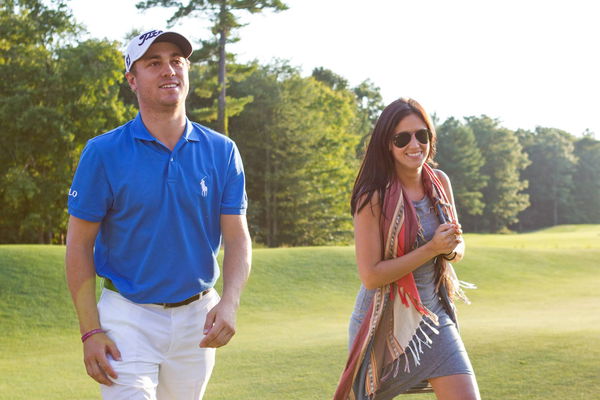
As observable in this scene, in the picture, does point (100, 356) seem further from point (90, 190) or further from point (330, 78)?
point (330, 78)

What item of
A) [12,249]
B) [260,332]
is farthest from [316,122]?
[260,332]

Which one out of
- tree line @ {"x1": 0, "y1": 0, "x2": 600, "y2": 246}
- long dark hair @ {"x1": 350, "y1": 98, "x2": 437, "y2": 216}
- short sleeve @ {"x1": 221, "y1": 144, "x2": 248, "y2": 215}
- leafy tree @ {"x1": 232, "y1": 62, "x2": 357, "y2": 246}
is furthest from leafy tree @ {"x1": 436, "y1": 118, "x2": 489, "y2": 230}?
short sleeve @ {"x1": 221, "y1": 144, "x2": 248, "y2": 215}

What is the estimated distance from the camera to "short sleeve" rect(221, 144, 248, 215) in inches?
121

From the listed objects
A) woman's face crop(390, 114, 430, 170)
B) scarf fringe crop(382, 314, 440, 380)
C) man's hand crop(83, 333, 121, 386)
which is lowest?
scarf fringe crop(382, 314, 440, 380)

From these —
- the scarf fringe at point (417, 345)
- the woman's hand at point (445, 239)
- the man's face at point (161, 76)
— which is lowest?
the scarf fringe at point (417, 345)

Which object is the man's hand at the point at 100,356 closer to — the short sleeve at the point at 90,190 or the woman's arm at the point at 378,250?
the short sleeve at the point at 90,190

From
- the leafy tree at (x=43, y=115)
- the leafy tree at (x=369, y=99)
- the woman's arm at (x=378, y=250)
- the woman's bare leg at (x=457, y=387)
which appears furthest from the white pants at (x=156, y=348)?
the leafy tree at (x=369, y=99)

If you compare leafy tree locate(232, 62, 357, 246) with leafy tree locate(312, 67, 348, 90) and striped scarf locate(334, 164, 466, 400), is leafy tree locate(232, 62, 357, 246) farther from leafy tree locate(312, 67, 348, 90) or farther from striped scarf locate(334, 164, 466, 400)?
striped scarf locate(334, 164, 466, 400)

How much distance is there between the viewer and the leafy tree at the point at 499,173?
249 feet

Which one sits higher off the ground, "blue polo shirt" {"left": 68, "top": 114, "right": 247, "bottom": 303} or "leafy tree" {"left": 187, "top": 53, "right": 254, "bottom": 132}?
"leafy tree" {"left": 187, "top": 53, "right": 254, "bottom": 132}

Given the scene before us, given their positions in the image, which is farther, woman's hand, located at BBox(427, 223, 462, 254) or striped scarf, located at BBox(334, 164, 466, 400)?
striped scarf, located at BBox(334, 164, 466, 400)

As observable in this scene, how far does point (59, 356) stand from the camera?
10.5 meters

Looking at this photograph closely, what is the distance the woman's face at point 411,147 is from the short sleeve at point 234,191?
953 mm

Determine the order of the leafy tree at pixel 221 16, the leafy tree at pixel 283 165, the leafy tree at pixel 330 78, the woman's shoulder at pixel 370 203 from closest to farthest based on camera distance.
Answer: the woman's shoulder at pixel 370 203 → the leafy tree at pixel 221 16 → the leafy tree at pixel 283 165 → the leafy tree at pixel 330 78
